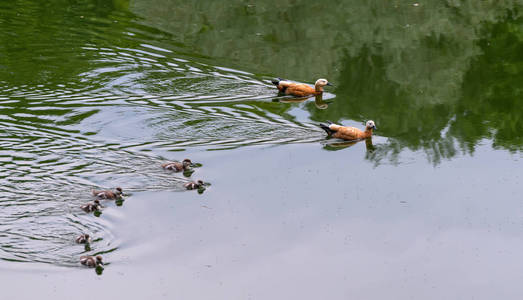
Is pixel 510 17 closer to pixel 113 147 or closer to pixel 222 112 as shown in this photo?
pixel 222 112

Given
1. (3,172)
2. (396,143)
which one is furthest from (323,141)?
(3,172)

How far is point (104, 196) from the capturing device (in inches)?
465

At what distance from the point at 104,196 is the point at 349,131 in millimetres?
4483

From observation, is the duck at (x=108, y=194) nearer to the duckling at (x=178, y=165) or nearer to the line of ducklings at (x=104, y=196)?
the line of ducklings at (x=104, y=196)

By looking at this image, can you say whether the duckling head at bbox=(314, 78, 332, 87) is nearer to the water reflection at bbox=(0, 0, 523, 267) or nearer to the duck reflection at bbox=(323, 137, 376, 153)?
the water reflection at bbox=(0, 0, 523, 267)

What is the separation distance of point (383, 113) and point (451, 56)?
3843 millimetres

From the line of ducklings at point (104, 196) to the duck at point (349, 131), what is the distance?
8.07ft

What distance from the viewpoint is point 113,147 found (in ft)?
45.8

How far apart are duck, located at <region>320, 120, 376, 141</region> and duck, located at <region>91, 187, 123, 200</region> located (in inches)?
155

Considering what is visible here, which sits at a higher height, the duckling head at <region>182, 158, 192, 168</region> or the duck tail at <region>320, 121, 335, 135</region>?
the duck tail at <region>320, 121, 335, 135</region>

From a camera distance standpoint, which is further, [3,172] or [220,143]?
[220,143]

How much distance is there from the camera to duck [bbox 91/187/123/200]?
11828 mm

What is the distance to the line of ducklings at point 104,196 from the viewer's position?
10.2 meters

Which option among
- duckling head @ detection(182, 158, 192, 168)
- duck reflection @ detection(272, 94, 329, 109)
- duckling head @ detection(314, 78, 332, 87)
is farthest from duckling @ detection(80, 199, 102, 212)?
duckling head @ detection(314, 78, 332, 87)
